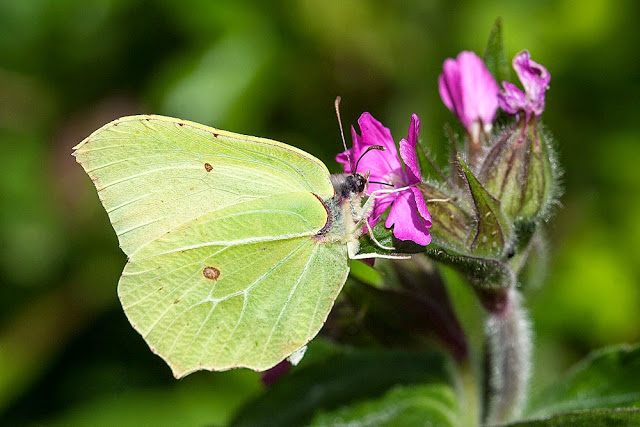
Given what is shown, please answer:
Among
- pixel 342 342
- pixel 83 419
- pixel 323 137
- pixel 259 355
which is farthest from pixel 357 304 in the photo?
pixel 83 419

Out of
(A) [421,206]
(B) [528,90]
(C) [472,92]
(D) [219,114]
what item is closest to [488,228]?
(A) [421,206]

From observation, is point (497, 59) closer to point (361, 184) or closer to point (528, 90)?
point (528, 90)

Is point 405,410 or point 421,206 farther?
point 405,410

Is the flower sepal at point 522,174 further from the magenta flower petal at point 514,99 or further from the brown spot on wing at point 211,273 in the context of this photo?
the brown spot on wing at point 211,273

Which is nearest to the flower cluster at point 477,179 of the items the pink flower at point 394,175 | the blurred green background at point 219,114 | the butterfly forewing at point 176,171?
the pink flower at point 394,175

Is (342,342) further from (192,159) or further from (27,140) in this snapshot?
(27,140)
